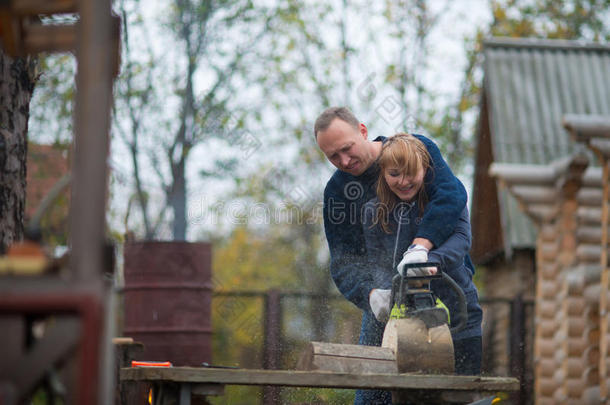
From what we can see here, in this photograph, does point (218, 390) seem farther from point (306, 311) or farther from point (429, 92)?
point (429, 92)

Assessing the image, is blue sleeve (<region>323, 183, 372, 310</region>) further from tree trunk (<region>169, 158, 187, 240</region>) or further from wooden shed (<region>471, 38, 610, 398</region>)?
tree trunk (<region>169, 158, 187, 240</region>)

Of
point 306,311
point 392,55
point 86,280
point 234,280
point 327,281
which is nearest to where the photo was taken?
point 86,280

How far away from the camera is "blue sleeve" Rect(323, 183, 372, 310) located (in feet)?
17.2

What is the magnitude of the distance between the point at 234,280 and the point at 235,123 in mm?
7033

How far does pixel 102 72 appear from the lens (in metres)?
2.41

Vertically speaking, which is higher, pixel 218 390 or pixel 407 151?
pixel 407 151

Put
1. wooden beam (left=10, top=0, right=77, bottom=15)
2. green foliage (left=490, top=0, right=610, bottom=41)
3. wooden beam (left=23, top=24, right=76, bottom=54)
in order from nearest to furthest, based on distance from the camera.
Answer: wooden beam (left=10, top=0, right=77, bottom=15) → wooden beam (left=23, top=24, right=76, bottom=54) → green foliage (left=490, top=0, right=610, bottom=41)

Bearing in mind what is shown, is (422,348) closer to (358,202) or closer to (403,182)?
(403,182)

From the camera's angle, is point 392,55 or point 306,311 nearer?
point 306,311

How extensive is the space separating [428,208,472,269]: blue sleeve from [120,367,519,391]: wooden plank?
3.15 feet

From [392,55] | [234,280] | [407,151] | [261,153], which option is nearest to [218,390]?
[407,151]

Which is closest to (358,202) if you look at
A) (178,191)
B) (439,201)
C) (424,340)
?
(439,201)

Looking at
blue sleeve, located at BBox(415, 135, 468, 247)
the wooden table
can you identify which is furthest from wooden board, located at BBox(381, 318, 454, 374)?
blue sleeve, located at BBox(415, 135, 468, 247)

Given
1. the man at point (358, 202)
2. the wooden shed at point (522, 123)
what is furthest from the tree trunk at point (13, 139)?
the wooden shed at point (522, 123)
